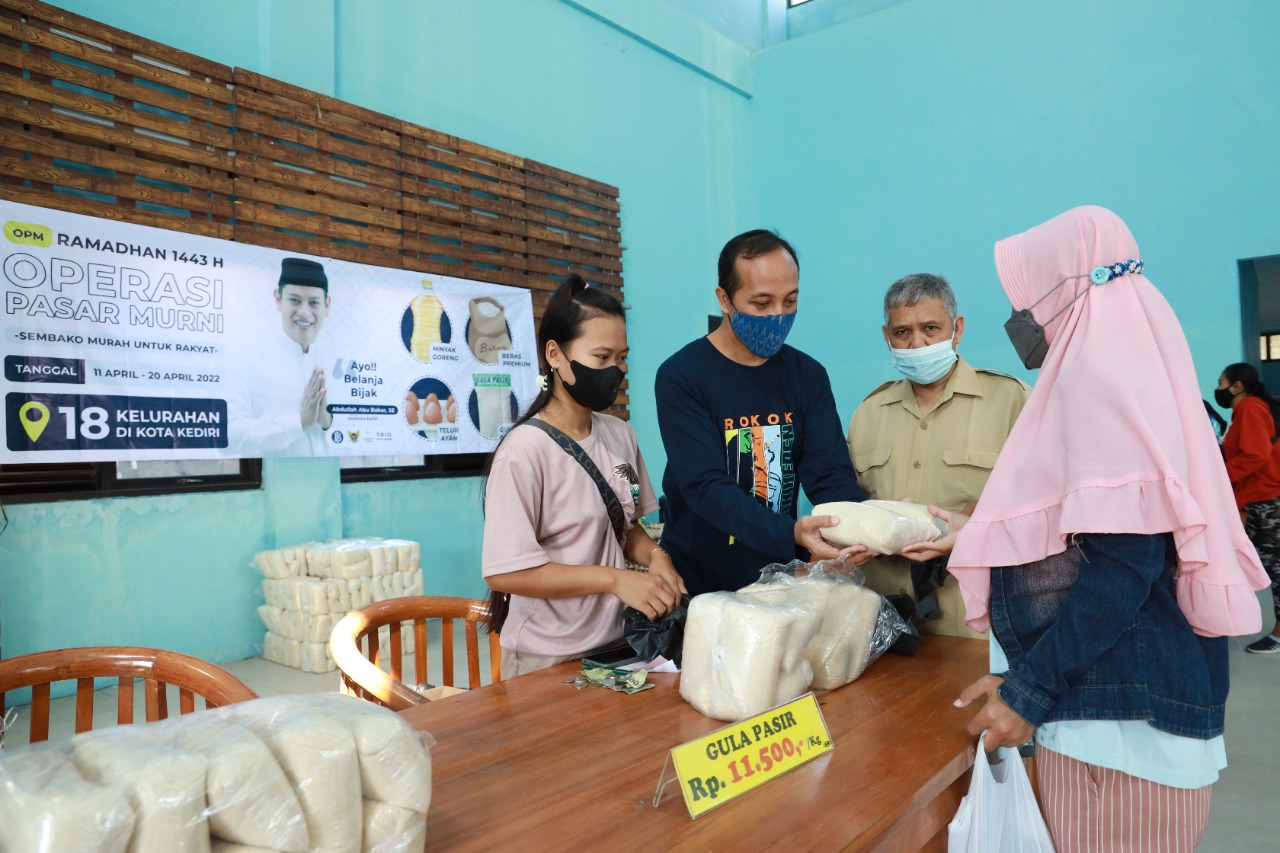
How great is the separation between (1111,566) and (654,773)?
0.63 metres

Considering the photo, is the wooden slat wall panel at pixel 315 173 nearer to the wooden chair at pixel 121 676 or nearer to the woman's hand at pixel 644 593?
the wooden chair at pixel 121 676

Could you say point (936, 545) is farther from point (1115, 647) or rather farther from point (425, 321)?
point (425, 321)

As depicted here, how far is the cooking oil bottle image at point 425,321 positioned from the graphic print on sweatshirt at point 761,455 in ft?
12.0

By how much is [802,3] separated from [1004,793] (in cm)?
857

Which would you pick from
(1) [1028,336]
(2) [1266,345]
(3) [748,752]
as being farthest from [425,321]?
(2) [1266,345]

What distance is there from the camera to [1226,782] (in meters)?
2.83

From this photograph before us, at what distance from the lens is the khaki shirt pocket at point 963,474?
190cm

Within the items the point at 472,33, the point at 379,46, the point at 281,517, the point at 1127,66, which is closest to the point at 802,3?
the point at 1127,66

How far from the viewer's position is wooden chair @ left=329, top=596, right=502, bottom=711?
150 centimetres

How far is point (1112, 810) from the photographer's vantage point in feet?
3.56

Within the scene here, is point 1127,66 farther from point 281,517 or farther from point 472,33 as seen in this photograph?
point 281,517

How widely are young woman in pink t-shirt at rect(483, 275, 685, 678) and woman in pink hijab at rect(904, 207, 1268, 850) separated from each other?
64 centimetres

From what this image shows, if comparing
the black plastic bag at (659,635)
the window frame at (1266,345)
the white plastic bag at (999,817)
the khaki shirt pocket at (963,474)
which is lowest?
the white plastic bag at (999,817)

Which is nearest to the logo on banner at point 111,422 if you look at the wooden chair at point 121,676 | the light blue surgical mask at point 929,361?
the wooden chair at point 121,676
